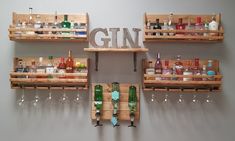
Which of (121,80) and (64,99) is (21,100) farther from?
(121,80)

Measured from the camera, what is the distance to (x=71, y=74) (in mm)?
2363

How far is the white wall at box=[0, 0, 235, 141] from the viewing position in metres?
2.52

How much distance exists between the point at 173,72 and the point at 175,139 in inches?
24.1

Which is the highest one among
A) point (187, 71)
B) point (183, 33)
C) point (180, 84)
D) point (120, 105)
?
point (183, 33)

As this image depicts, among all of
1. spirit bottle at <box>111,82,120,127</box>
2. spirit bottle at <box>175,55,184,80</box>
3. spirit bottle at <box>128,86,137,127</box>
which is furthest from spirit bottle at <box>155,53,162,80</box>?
spirit bottle at <box>111,82,120,127</box>

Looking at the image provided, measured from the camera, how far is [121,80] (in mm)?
2537

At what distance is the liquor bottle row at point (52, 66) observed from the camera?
2.43 meters

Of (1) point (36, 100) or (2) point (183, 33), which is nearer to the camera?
(2) point (183, 33)

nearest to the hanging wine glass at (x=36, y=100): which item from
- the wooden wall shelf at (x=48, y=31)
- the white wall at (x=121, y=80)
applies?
the white wall at (x=121, y=80)

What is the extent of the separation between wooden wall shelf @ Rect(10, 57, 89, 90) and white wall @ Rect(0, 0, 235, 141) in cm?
10

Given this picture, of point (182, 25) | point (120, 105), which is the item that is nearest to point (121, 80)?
point (120, 105)

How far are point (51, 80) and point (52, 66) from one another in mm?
170
